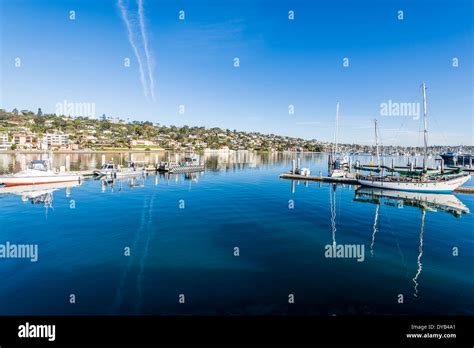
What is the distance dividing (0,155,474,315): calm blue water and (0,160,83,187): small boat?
1067 centimetres

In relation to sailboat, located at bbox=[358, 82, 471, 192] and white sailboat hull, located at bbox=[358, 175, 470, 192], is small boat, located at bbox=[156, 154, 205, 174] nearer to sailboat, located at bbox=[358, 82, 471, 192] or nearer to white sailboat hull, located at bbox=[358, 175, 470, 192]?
sailboat, located at bbox=[358, 82, 471, 192]

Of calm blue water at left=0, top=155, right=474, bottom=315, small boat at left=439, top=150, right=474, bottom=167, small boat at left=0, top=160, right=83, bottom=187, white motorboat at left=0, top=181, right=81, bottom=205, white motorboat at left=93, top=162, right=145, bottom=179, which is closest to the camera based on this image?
calm blue water at left=0, top=155, right=474, bottom=315

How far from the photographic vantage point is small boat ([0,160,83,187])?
40.7 meters

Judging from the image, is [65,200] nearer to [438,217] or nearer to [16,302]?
[16,302]

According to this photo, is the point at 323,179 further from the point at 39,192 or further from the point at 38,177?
the point at 38,177

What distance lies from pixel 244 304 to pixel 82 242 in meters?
12.8

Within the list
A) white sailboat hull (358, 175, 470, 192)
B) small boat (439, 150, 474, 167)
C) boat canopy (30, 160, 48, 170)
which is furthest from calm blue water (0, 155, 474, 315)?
small boat (439, 150, 474, 167)

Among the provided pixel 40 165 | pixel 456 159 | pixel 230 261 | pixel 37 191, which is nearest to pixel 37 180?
pixel 37 191

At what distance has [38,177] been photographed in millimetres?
43031

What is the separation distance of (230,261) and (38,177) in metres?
40.4

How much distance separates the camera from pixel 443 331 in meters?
8.30

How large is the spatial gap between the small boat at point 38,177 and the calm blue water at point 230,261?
1067 cm

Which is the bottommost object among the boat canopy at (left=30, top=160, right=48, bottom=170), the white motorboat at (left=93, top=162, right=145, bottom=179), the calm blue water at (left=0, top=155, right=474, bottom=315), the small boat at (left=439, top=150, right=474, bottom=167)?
the calm blue water at (left=0, top=155, right=474, bottom=315)

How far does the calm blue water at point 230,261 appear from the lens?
11.9 m
